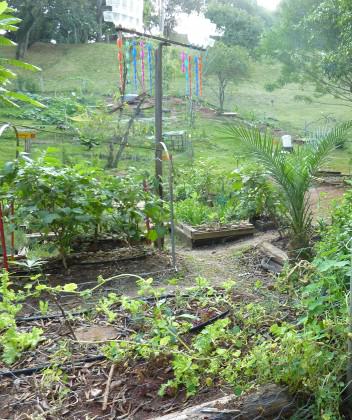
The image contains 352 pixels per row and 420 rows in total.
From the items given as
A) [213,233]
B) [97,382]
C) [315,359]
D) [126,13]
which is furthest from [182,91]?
[315,359]

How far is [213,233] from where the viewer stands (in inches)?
200

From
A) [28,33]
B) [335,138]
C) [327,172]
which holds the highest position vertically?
[28,33]

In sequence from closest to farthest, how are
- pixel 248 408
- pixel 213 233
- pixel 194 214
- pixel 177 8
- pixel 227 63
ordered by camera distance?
pixel 248 408, pixel 213 233, pixel 194 214, pixel 227 63, pixel 177 8

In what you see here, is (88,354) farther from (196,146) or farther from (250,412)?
(196,146)

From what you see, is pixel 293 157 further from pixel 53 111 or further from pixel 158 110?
pixel 53 111

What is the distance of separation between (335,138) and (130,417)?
2.67 metres

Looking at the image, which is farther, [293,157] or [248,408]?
[293,157]

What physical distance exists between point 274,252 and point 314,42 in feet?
20.6

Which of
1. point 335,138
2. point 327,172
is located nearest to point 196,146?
point 327,172

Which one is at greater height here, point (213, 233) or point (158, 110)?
point (158, 110)

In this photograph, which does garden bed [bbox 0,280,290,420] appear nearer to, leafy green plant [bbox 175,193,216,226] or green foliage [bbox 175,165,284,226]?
green foliage [bbox 175,165,284,226]

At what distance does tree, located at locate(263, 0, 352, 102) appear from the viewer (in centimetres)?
807

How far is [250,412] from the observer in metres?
1.92

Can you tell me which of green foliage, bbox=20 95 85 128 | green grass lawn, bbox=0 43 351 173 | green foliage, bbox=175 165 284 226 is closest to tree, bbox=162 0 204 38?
green grass lawn, bbox=0 43 351 173
